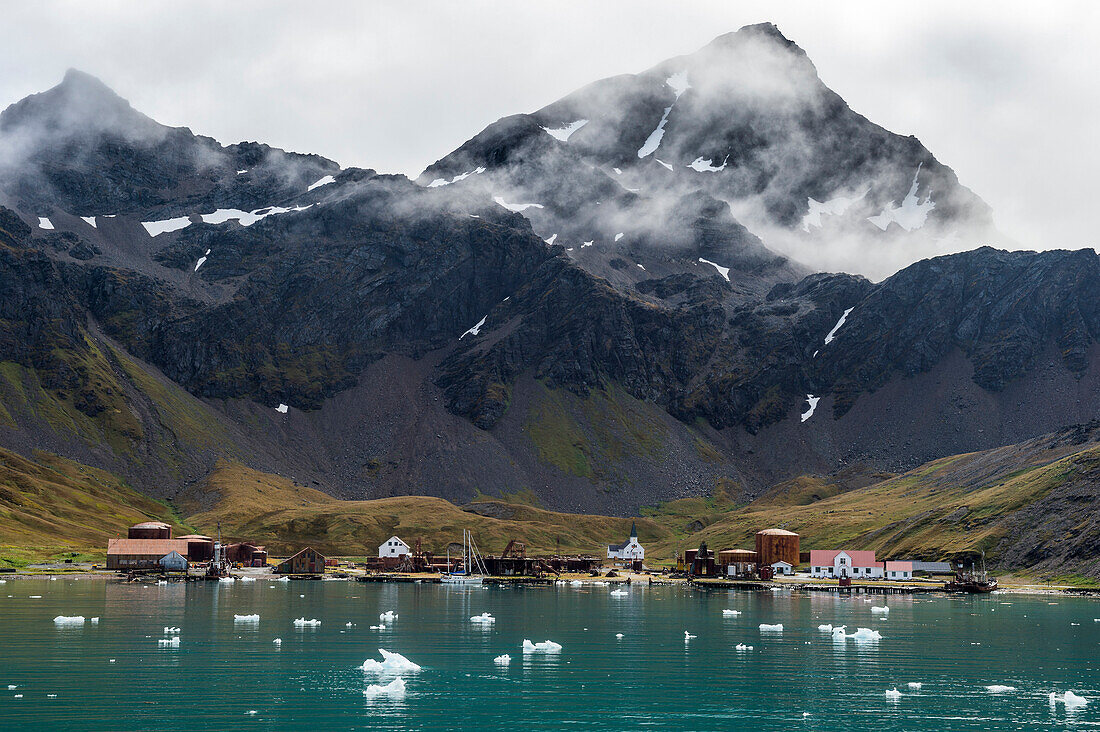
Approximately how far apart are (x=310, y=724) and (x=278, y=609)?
6604 centimetres

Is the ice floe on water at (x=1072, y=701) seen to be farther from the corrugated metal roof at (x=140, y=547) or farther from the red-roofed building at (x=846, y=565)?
the corrugated metal roof at (x=140, y=547)

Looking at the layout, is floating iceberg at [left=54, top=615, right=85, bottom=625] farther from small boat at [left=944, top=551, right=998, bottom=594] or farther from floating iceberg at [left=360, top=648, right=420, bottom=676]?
small boat at [left=944, top=551, right=998, bottom=594]

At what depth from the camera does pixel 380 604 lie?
122375 millimetres

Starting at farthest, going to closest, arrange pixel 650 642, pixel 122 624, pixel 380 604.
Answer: pixel 380 604
pixel 122 624
pixel 650 642

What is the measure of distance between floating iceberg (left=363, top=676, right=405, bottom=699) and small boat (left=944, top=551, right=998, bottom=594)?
389ft

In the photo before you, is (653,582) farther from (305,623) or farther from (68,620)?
(68,620)

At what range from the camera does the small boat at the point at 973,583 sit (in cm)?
15250

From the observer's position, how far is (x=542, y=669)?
67500mm

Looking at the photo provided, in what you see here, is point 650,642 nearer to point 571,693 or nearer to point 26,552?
point 571,693

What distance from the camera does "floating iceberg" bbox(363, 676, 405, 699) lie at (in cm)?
5679

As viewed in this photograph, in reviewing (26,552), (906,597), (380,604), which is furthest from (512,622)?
(26,552)

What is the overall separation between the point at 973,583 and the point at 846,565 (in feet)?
114

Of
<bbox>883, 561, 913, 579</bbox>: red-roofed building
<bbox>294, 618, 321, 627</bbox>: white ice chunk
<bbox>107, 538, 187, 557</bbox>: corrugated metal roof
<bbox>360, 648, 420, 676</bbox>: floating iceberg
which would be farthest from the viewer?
<bbox>107, 538, 187, 557</bbox>: corrugated metal roof

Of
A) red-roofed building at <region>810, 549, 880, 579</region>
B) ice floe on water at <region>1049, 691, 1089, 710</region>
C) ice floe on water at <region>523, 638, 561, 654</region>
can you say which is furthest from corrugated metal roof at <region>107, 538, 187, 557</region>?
ice floe on water at <region>1049, 691, 1089, 710</region>
